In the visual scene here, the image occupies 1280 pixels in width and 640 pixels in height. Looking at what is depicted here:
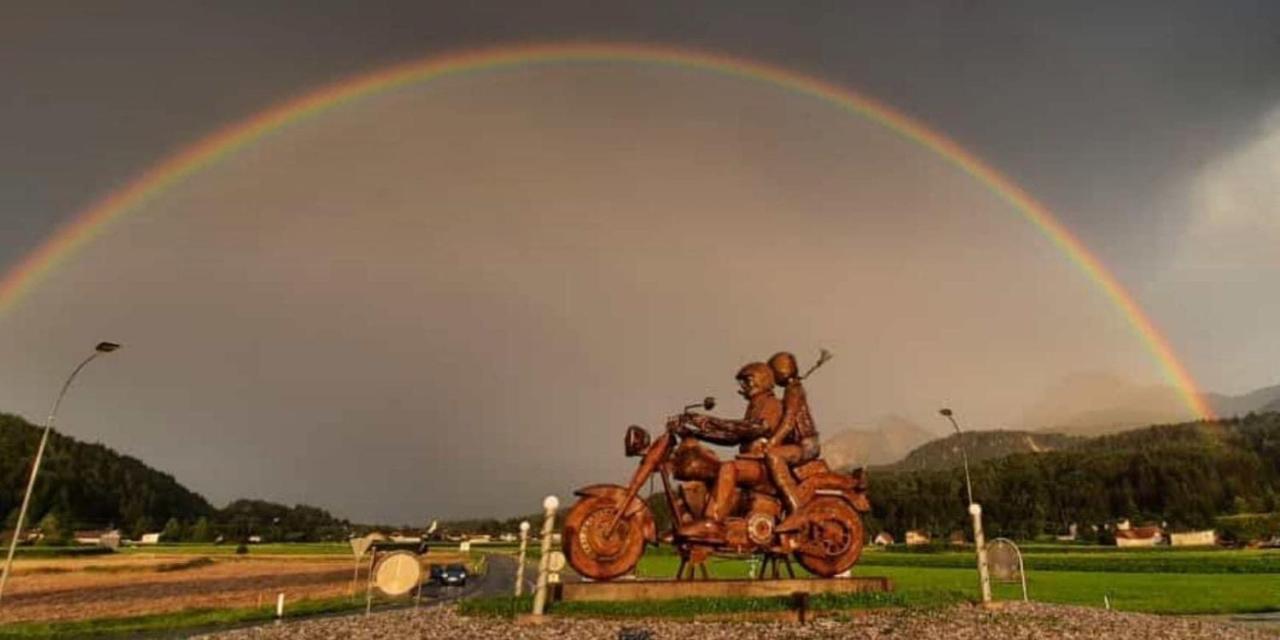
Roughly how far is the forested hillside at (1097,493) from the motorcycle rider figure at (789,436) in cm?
11947

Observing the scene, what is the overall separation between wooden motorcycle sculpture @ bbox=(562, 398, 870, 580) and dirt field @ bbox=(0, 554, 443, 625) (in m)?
21.8

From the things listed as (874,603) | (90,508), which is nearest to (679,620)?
(874,603)

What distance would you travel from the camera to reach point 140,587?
4378 cm

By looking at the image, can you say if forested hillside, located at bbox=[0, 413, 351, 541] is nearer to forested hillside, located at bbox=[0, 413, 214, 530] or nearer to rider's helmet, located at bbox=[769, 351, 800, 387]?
forested hillside, located at bbox=[0, 413, 214, 530]

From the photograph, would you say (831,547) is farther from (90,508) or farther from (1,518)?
(90,508)

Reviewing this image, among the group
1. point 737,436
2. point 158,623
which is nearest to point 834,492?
point 737,436

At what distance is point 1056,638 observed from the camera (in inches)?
461

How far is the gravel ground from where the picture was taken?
1205 centimetres

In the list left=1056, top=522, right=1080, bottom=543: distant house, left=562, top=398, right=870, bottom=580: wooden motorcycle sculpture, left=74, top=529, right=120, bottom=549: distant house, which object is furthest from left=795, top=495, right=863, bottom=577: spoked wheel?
left=1056, top=522, right=1080, bottom=543: distant house

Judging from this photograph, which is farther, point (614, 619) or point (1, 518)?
point (1, 518)

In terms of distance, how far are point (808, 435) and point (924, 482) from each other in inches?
5616

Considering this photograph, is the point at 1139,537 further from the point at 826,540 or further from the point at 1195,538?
the point at 826,540

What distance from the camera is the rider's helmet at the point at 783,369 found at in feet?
60.8

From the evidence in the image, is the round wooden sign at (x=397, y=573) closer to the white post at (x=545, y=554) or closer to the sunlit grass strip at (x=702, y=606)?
the sunlit grass strip at (x=702, y=606)
